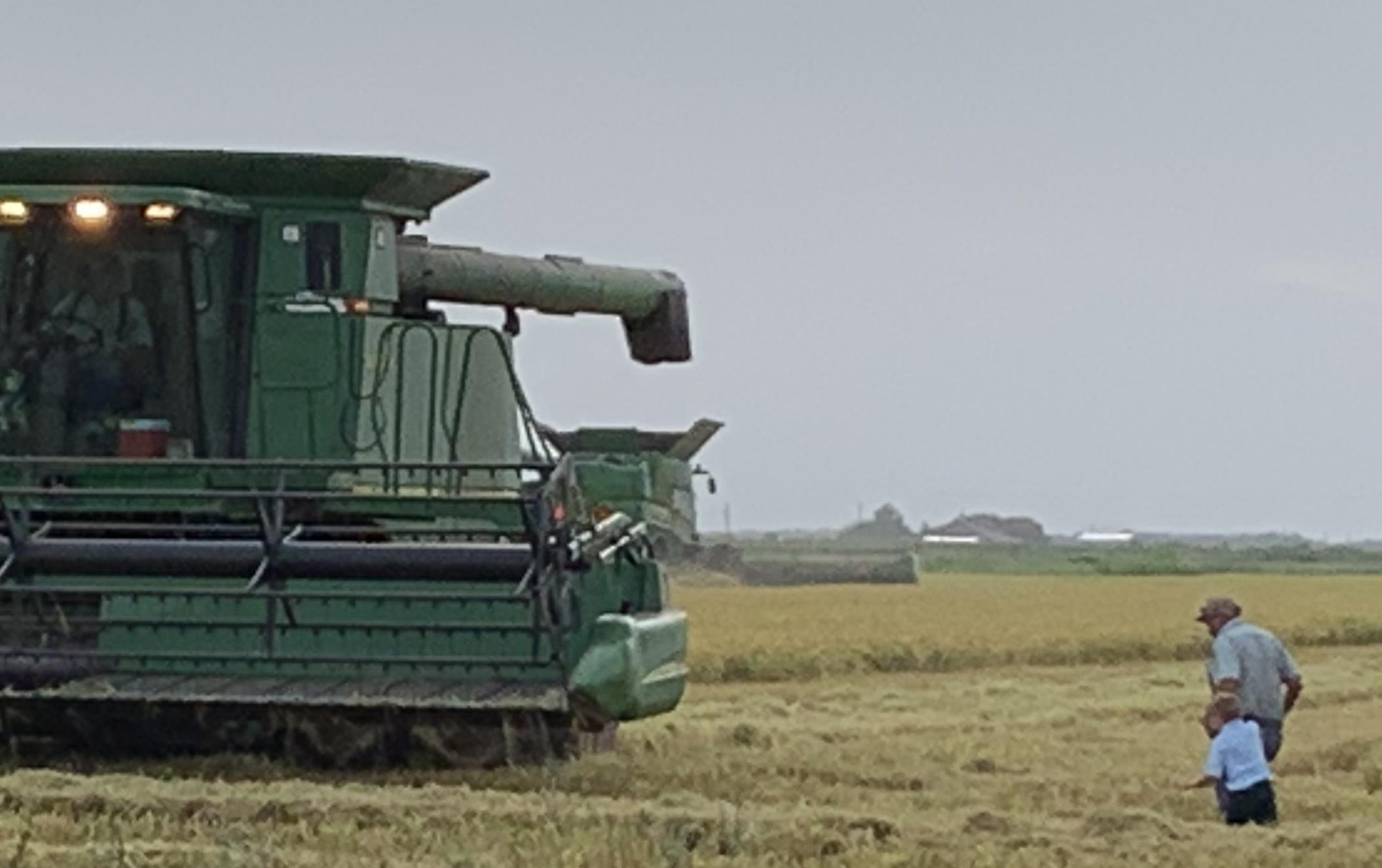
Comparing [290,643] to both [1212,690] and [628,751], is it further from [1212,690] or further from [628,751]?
[1212,690]

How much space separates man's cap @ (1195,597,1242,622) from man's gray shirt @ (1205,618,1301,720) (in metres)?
0.05

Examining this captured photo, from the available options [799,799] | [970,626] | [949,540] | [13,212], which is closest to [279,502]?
[13,212]

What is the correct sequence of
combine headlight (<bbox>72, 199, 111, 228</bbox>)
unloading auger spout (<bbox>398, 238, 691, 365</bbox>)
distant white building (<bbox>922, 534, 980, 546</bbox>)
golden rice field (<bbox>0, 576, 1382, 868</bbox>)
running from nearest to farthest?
golden rice field (<bbox>0, 576, 1382, 868</bbox>) → combine headlight (<bbox>72, 199, 111, 228</bbox>) → unloading auger spout (<bbox>398, 238, 691, 365</bbox>) → distant white building (<bbox>922, 534, 980, 546</bbox>)

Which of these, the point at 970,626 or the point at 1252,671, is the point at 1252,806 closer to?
the point at 1252,671

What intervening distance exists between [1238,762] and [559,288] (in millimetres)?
4499

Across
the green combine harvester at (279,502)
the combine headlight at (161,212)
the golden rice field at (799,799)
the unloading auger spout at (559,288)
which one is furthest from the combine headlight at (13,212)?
the golden rice field at (799,799)

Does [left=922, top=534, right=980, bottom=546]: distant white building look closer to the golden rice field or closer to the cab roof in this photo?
the golden rice field

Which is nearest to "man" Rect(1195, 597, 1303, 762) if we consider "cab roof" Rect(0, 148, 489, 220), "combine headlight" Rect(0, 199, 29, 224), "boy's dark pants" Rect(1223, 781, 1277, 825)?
"boy's dark pants" Rect(1223, 781, 1277, 825)

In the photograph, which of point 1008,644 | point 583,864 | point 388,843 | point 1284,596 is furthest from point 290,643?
point 1284,596

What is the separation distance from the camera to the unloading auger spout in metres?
12.1

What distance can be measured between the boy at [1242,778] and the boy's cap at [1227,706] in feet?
0.68

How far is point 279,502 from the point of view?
9.82 m

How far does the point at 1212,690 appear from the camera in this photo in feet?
34.7

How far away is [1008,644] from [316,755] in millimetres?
16059
